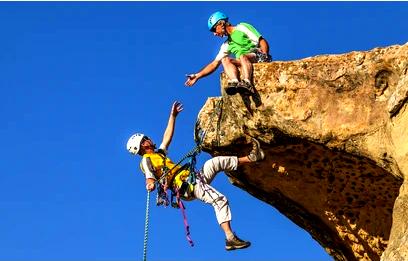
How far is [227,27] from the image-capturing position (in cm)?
1587

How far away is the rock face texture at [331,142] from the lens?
14.1 metres

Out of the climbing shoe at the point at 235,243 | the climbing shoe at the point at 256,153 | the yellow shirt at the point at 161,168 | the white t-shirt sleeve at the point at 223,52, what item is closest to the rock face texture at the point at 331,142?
the climbing shoe at the point at 256,153

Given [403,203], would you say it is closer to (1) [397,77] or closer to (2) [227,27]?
(1) [397,77]

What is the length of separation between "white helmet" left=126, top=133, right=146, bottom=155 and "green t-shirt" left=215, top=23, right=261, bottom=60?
1.87 m

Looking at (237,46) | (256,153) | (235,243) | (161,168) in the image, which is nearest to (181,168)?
(161,168)

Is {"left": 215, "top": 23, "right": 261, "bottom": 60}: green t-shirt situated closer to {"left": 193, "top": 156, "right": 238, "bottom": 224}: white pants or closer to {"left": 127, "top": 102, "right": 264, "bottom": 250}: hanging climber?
{"left": 127, "top": 102, "right": 264, "bottom": 250}: hanging climber

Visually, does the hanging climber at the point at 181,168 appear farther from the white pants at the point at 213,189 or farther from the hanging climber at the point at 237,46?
the hanging climber at the point at 237,46

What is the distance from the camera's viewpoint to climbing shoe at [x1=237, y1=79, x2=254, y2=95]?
1507cm

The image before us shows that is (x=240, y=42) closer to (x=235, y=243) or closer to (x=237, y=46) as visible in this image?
(x=237, y=46)

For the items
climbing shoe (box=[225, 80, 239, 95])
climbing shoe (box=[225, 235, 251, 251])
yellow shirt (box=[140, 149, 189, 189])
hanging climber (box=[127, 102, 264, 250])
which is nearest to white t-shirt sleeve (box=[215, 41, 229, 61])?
climbing shoe (box=[225, 80, 239, 95])

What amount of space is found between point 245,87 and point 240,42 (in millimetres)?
941

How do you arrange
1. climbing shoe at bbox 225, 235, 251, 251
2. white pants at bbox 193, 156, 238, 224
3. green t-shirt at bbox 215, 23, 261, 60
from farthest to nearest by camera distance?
green t-shirt at bbox 215, 23, 261, 60, white pants at bbox 193, 156, 238, 224, climbing shoe at bbox 225, 235, 251, 251

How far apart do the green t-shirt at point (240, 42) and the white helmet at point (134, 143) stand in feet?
6.14

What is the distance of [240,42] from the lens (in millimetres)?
15664
